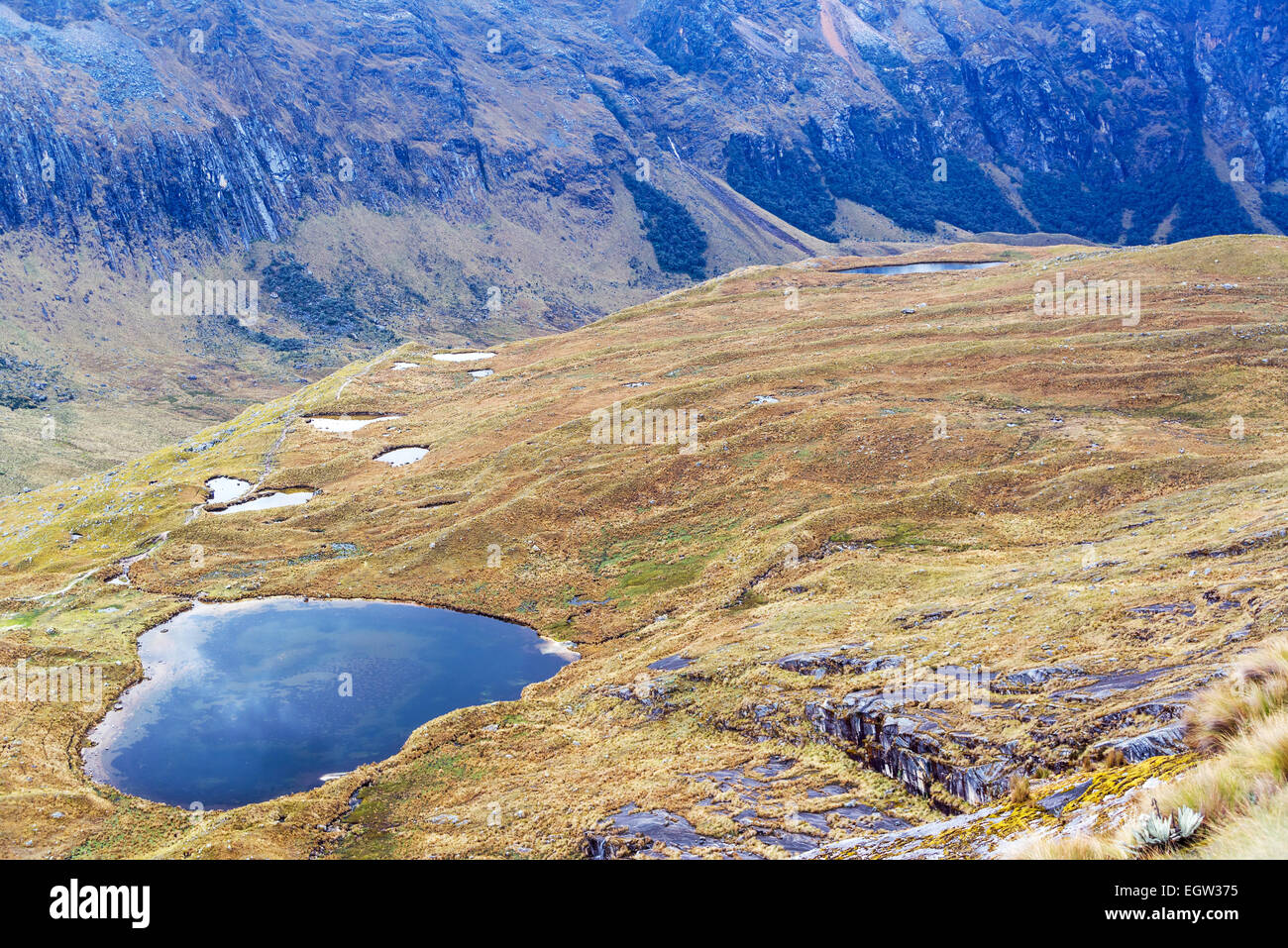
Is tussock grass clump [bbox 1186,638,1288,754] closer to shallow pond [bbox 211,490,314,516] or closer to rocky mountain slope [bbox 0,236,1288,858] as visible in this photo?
rocky mountain slope [bbox 0,236,1288,858]

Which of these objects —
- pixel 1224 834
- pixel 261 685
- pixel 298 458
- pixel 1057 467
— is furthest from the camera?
pixel 298 458

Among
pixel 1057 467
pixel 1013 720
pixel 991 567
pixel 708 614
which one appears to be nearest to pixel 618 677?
pixel 708 614

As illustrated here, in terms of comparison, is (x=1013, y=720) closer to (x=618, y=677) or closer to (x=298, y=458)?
(x=618, y=677)

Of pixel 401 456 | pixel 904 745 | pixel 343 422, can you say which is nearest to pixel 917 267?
pixel 401 456

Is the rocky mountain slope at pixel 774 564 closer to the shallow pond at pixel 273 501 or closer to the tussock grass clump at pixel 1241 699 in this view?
the tussock grass clump at pixel 1241 699

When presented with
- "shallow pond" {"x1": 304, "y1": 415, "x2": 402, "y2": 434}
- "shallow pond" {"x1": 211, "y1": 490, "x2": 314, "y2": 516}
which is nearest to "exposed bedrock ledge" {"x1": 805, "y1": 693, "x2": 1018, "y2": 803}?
"shallow pond" {"x1": 211, "y1": 490, "x2": 314, "y2": 516}

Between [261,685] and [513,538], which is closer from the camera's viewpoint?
[261,685]
